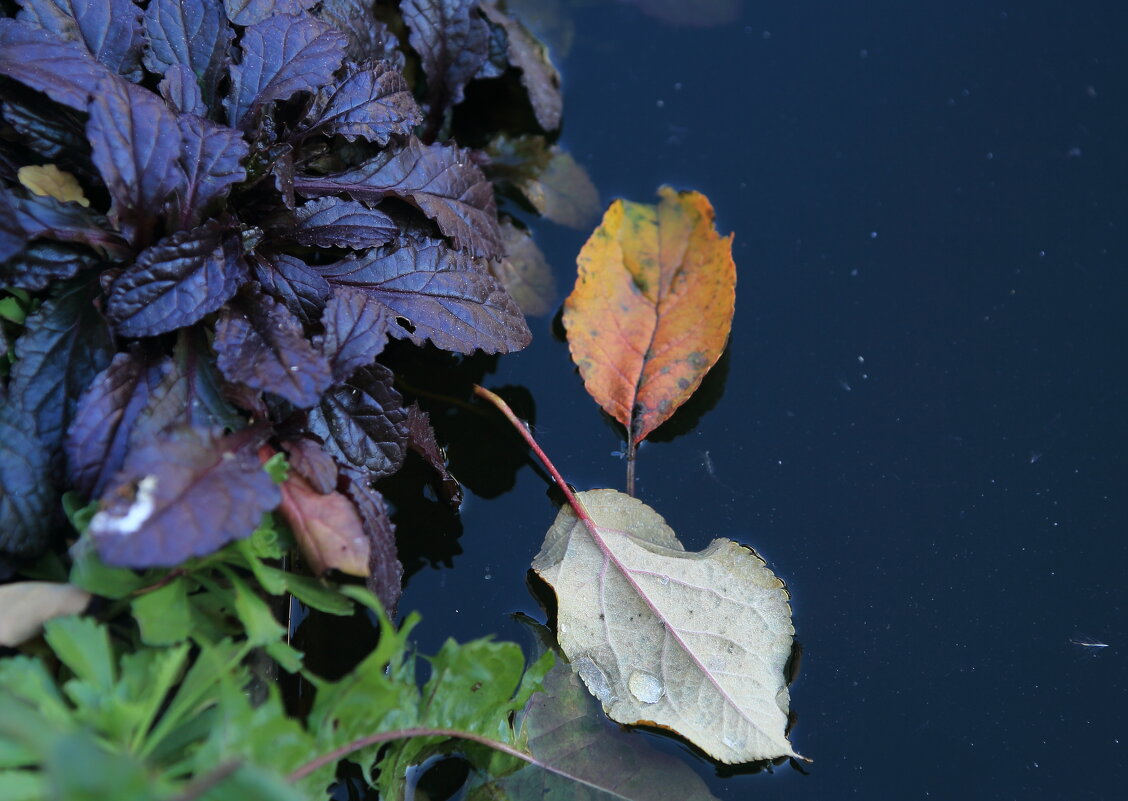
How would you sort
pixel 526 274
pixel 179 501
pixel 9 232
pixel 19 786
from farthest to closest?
1. pixel 526 274
2. pixel 9 232
3. pixel 179 501
4. pixel 19 786

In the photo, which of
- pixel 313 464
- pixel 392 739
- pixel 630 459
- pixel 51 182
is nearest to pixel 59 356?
pixel 51 182

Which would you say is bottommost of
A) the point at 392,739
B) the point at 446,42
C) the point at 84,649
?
the point at 392,739

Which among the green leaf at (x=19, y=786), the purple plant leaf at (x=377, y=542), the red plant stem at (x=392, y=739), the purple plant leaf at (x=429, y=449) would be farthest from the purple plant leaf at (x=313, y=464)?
the green leaf at (x=19, y=786)

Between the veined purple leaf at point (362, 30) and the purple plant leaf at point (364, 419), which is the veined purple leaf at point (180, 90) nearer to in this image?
the veined purple leaf at point (362, 30)

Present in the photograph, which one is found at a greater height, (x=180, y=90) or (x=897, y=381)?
(x=180, y=90)

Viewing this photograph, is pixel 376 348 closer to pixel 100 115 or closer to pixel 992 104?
pixel 100 115

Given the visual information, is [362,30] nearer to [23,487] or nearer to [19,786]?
[23,487]
